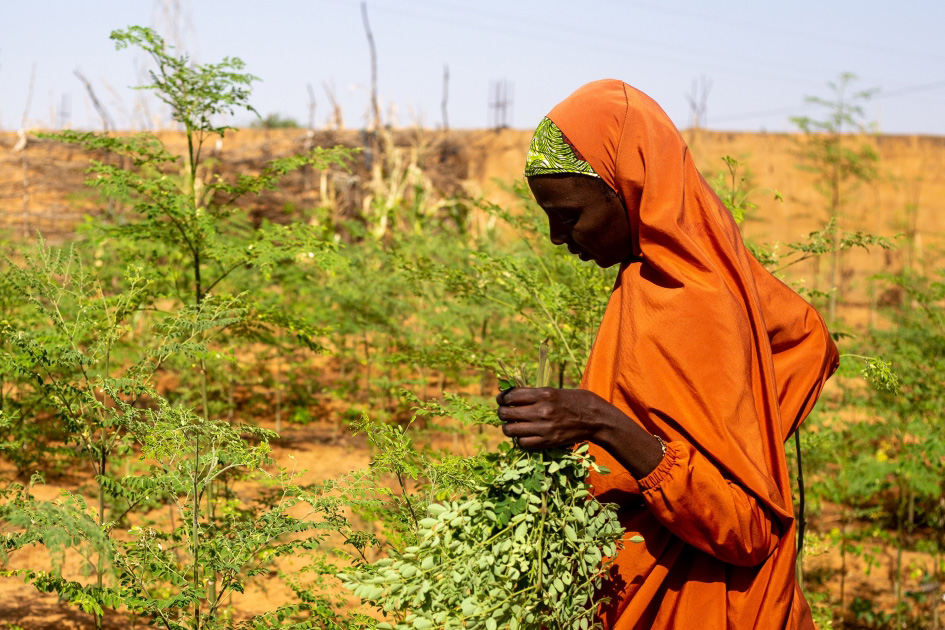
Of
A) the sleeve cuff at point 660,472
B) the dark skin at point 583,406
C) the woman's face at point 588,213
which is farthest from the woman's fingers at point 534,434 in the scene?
the woman's face at point 588,213

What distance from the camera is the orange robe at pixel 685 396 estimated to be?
1356 mm

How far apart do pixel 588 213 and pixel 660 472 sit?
18.2 inches

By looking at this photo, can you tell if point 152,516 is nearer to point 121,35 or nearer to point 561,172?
point 121,35

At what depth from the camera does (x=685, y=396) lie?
54.7 inches

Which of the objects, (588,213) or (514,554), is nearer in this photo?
(514,554)

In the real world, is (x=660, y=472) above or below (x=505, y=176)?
→ below

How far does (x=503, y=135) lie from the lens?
2403 centimetres

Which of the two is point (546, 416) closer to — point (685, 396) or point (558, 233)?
point (685, 396)

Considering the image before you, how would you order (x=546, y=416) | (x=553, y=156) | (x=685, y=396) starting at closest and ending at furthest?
(x=546, y=416)
(x=685, y=396)
(x=553, y=156)

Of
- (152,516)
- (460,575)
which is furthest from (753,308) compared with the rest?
(152,516)

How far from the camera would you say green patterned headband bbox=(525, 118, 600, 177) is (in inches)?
58.7

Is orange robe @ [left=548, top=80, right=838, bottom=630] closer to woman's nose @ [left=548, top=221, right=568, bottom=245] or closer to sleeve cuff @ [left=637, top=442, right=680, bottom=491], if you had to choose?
sleeve cuff @ [left=637, top=442, right=680, bottom=491]

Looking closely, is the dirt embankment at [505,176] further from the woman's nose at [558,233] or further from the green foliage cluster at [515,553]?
the green foliage cluster at [515,553]

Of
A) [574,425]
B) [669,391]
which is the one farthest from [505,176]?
[574,425]
